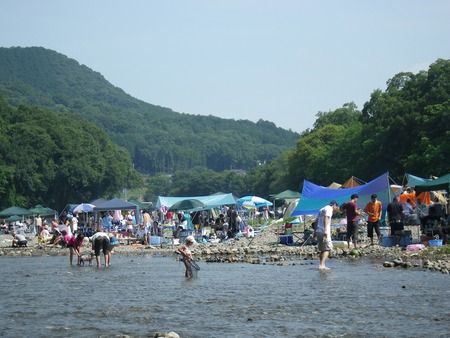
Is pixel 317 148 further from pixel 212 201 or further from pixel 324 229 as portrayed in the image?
pixel 324 229

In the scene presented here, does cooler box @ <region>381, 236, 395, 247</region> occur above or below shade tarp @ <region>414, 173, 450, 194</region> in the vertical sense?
below

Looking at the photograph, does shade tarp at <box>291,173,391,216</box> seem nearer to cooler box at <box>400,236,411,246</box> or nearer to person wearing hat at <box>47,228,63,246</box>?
cooler box at <box>400,236,411,246</box>

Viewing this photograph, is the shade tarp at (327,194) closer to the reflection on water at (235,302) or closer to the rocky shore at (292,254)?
the rocky shore at (292,254)

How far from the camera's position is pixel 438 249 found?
2641 centimetres

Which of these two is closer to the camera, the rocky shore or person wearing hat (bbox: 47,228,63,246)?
the rocky shore

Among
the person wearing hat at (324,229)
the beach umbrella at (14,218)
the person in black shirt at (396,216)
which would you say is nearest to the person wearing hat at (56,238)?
the person in black shirt at (396,216)

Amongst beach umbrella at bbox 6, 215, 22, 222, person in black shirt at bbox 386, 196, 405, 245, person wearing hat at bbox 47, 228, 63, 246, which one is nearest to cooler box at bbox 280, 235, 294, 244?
person in black shirt at bbox 386, 196, 405, 245

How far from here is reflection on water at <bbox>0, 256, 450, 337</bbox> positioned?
47.4 feet

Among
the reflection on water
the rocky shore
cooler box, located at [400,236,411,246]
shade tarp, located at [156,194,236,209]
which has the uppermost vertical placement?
shade tarp, located at [156,194,236,209]

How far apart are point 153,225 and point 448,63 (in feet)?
104

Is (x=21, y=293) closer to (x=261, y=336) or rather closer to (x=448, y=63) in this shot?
(x=261, y=336)

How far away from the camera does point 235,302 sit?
57.9 ft

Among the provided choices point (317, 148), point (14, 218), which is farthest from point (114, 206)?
point (317, 148)

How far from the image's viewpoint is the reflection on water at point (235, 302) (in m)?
14.5
